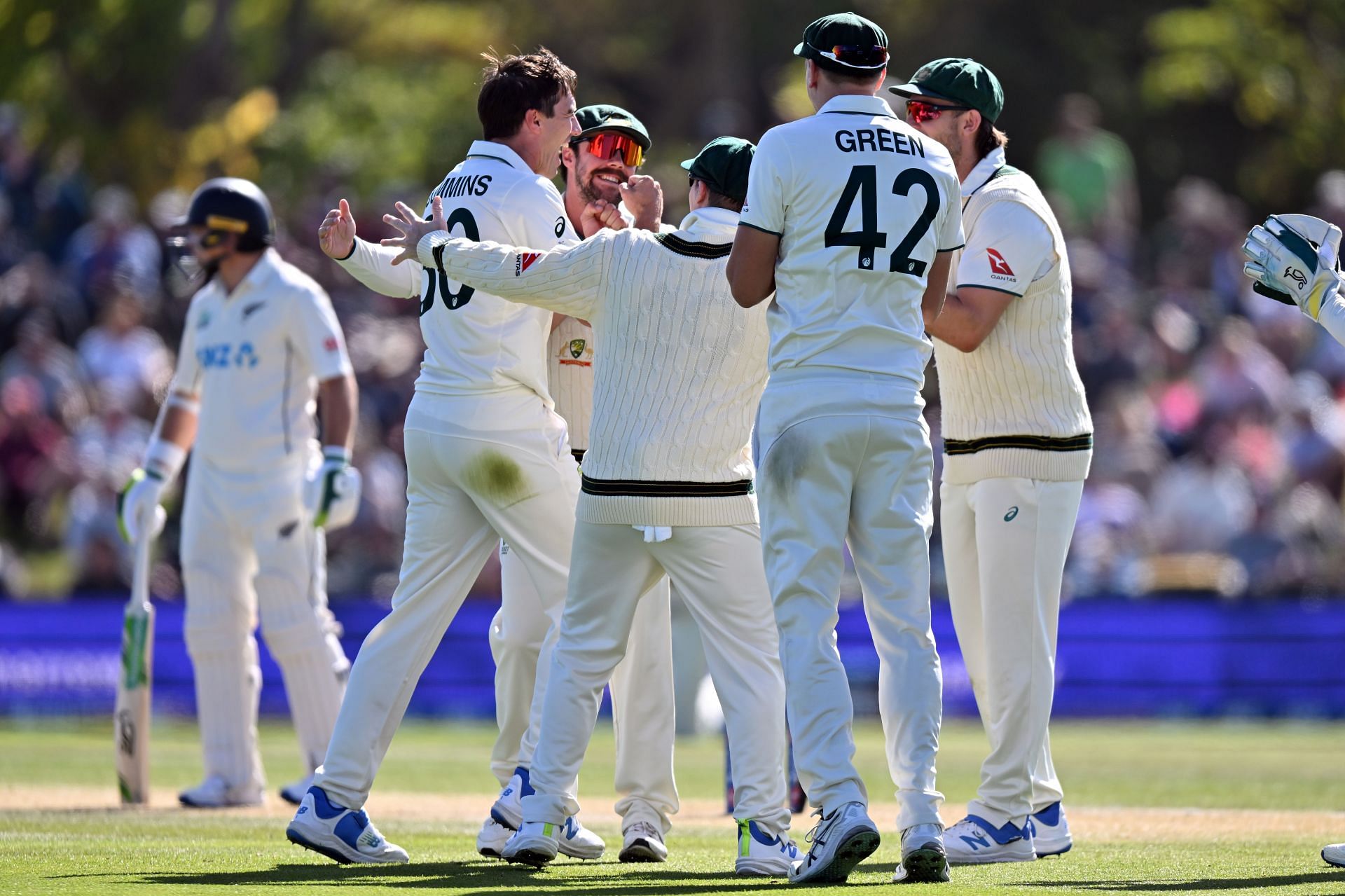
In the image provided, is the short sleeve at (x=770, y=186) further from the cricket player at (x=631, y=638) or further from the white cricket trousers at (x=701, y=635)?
the white cricket trousers at (x=701, y=635)

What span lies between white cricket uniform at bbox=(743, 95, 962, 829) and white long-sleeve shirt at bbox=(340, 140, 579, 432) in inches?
44.9

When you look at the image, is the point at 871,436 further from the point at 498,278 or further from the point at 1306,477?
the point at 1306,477

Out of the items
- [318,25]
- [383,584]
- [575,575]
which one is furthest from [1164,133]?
[575,575]

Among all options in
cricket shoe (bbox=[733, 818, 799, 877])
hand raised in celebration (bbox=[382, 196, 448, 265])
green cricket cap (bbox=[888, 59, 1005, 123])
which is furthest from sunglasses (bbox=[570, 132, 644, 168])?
cricket shoe (bbox=[733, 818, 799, 877])

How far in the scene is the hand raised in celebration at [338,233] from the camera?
777 centimetres

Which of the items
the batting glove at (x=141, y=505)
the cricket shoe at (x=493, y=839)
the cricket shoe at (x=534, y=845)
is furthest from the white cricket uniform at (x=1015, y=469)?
the batting glove at (x=141, y=505)

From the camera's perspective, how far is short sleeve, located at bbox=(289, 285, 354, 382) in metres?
10.1

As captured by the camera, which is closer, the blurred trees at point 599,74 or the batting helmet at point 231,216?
the batting helmet at point 231,216

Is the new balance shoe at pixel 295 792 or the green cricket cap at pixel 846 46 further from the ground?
the green cricket cap at pixel 846 46

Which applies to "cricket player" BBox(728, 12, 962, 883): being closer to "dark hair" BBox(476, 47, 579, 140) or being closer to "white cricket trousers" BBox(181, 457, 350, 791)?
"dark hair" BBox(476, 47, 579, 140)

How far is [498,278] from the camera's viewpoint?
6973 millimetres

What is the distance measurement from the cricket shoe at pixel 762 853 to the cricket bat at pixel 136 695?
407cm

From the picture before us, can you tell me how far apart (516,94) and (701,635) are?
217 centimetres

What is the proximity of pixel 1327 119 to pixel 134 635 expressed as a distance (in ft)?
60.0
